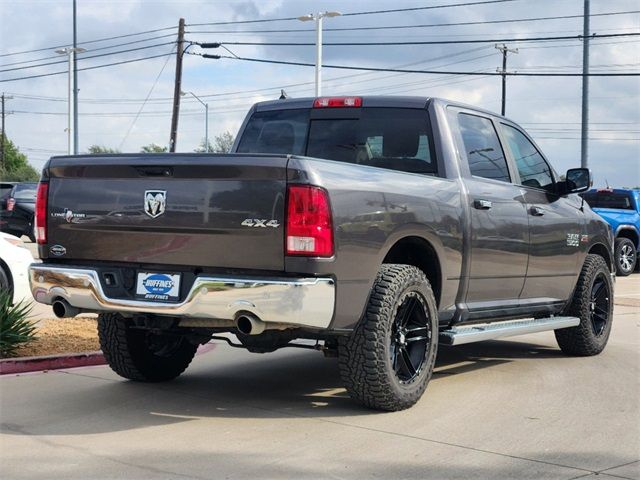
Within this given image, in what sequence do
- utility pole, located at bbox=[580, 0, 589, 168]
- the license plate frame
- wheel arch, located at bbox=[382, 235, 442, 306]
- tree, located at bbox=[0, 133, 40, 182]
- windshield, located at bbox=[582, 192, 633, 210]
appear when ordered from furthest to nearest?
tree, located at bbox=[0, 133, 40, 182], utility pole, located at bbox=[580, 0, 589, 168], windshield, located at bbox=[582, 192, 633, 210], wheel arch, located at bbox=[382, 235, 442, 306], the license plate frame

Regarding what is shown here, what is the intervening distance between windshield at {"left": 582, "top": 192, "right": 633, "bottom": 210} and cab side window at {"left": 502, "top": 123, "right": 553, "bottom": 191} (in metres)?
13.8

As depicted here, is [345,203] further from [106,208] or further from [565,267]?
[565,267]

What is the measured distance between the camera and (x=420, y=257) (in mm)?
6449

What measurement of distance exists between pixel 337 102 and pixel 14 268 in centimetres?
479

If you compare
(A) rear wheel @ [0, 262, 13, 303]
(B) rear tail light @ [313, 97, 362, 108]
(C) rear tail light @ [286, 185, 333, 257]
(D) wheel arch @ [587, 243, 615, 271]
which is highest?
(B) rear tail light @ [313, 97, 362, 108]

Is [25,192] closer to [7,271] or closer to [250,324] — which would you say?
[7,271]

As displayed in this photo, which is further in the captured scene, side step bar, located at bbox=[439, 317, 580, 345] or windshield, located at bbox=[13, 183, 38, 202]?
windshield, located at bbox=[13, 183, 38, 202]

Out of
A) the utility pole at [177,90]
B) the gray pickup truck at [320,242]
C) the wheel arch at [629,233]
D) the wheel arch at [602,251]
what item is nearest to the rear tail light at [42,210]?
the gray pickup truck at [320,242]

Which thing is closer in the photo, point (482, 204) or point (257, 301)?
point (257, 301)

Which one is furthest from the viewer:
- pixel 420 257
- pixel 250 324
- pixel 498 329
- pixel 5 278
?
pixel 5 278

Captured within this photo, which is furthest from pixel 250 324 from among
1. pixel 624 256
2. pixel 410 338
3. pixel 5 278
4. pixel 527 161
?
pixel 624 256

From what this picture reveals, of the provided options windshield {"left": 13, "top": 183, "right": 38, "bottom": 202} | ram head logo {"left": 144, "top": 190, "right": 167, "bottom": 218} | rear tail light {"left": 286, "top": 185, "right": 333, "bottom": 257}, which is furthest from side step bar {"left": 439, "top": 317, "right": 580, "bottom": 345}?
windshield {"left": 13, "top": 183, "right": 38, "bottom": 202}

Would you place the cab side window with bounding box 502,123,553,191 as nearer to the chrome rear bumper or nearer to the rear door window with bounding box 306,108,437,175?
the rear door window with bounding box 306,108,437,175

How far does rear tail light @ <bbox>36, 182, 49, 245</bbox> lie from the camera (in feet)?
19.7
